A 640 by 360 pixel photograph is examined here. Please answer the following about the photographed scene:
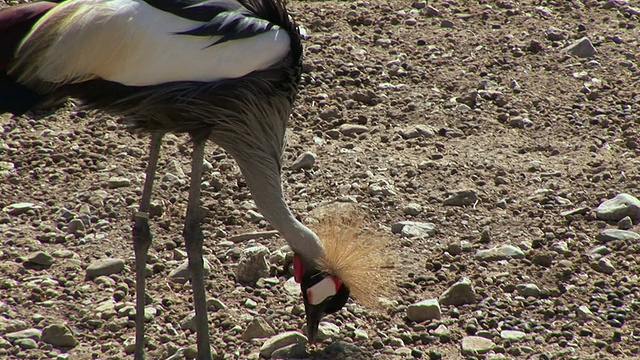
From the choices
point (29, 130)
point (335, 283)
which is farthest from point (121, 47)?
point (29, 130)

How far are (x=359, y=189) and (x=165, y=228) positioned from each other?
50.5 inches

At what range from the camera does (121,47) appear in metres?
4.38

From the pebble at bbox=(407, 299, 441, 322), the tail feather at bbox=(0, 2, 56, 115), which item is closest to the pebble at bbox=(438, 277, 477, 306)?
the pebble at bbox=(407, 299, 441, 322)

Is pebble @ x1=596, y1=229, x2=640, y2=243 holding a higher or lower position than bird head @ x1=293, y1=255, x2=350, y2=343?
lower

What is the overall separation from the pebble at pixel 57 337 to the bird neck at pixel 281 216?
1.19 meters

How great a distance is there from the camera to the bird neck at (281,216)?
16.2 feet

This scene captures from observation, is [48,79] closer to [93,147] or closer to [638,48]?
[93,147]

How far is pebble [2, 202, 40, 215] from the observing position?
5.84m

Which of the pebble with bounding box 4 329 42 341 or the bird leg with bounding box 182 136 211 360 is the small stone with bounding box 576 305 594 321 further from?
the pebble with bounding box 4 329 42 341

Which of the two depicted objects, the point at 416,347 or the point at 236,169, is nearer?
the point at 416,347

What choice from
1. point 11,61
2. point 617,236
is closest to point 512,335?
point 617,236

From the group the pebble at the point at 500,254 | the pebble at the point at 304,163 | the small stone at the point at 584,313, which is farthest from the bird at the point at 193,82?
the pebble at the point at 304,163

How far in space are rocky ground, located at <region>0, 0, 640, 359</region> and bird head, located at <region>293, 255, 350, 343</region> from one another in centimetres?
16

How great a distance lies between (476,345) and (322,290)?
2.78 ft
